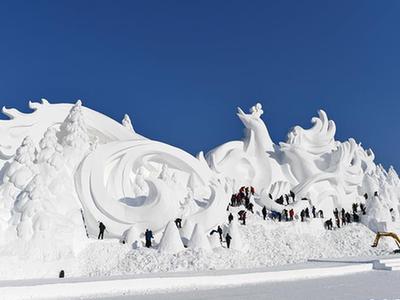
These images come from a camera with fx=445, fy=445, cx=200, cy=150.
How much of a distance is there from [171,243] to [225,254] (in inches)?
107

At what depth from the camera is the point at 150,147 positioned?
26766 mm

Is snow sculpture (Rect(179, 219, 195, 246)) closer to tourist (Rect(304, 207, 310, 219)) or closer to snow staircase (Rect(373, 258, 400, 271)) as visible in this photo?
snow staircase (Rect(373, 258, 400, 271))

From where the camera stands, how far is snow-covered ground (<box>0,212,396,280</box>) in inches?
685

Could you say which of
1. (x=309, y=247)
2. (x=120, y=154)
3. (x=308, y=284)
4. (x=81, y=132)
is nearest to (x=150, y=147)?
(x=120, y=154)

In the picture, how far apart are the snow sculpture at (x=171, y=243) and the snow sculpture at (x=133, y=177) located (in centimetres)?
232

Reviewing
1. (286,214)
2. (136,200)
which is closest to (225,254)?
(136,200)

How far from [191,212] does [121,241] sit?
4800 millimetres

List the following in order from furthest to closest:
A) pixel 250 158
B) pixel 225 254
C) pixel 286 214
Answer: pixel 250 158 → pixel 286 214 → pixel 225 254

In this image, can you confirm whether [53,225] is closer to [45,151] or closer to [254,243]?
[45,151]

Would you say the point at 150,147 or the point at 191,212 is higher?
the point at 150,147

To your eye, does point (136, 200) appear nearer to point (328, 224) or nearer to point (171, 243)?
point (171, 243)

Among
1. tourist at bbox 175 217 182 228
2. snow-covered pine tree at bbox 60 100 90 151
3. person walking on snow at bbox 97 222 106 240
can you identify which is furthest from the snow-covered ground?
snow-covered pine tree at bbox 60 100 90 151

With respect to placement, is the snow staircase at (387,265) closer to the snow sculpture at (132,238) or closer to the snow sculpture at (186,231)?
the snow sculpture at (186,231)

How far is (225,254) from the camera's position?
19906 mm
